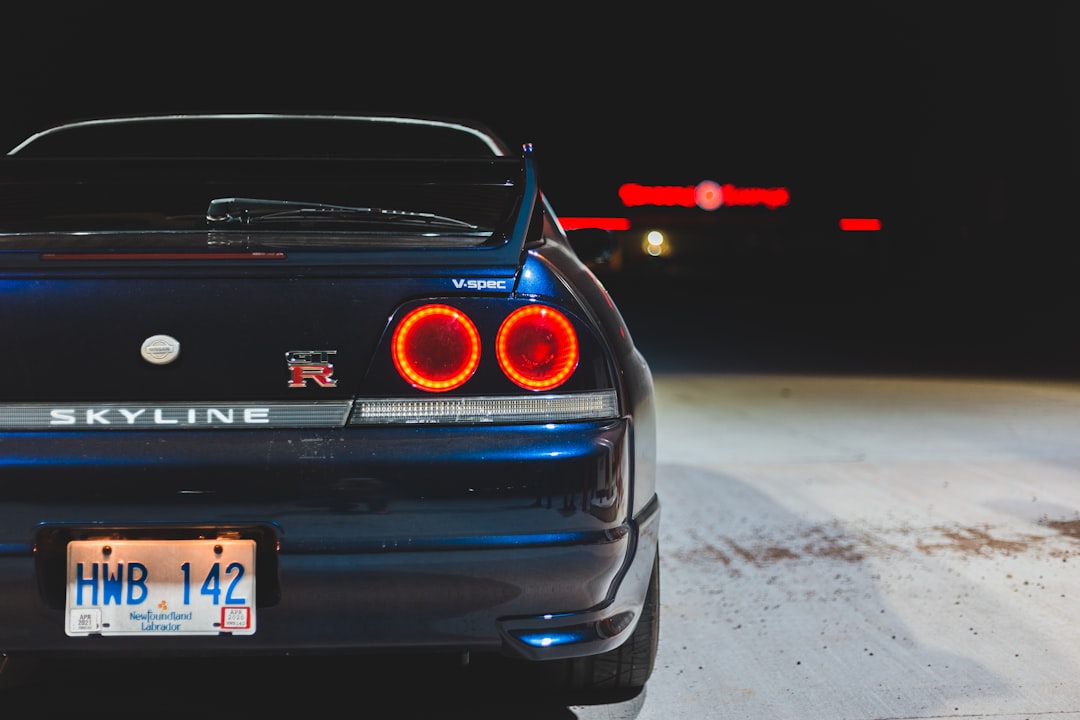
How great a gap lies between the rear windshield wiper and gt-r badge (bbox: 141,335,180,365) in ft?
1.36

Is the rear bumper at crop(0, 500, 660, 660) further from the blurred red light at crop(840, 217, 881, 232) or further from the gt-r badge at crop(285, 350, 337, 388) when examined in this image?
the blurred red light at crop(840, 217, 881, 232)

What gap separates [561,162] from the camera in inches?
3009

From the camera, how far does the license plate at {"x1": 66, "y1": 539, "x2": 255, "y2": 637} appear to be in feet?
7.18

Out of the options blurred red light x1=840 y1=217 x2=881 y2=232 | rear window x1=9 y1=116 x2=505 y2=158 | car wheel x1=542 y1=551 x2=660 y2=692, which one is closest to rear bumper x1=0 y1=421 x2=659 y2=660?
car wheel x1=542 y1=551 x2=660 y2=692

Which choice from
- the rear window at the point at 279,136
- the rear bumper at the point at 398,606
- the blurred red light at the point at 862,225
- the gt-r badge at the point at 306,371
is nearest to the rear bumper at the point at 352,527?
the rear bumper at the point at 398,606

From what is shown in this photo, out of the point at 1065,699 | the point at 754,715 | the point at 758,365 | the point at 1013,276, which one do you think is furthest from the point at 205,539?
the point at 1013,276

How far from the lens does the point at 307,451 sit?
2197 millimetres

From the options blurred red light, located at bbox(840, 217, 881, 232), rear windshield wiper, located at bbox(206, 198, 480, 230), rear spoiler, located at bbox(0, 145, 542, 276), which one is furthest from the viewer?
blurred red light, located at bbox(840, 217, 881, 232)

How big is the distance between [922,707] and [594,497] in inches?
47.4

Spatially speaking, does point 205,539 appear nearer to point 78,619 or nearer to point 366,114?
point 78,619

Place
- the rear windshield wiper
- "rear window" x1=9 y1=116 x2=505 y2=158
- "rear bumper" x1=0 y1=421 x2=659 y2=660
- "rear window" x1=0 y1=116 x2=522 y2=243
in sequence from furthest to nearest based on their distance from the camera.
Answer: "rear window" x1=9 y1=116 x2=505 y2=158 < the rear windshield wiper < "rear window" x1=0 y1=116 x2=522 y2=243 < "rear bumper" x1=0 y1=421 x2=659 y2=660

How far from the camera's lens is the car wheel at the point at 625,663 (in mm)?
2811

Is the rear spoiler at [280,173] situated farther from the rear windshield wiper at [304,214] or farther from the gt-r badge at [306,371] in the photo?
the gt-r badge at [306,371]

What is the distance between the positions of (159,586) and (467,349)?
0.72 meters
